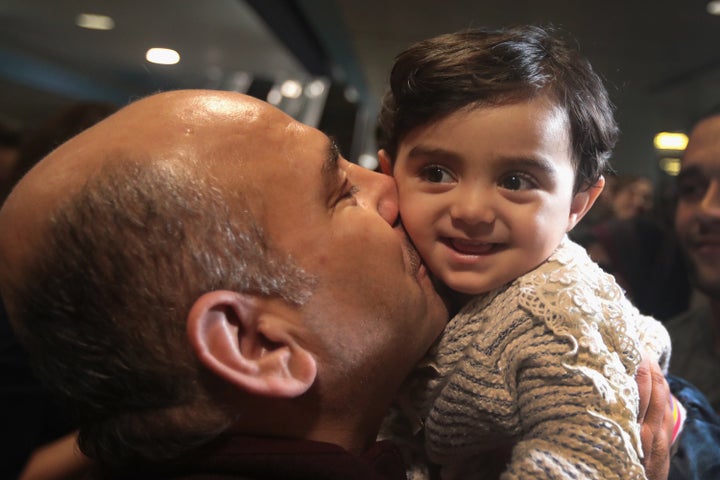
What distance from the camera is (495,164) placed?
105 cm

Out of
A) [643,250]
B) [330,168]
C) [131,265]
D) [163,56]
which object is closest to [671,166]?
[643,250]

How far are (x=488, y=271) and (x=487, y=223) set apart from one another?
81mm

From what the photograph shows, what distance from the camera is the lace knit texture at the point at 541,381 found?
3.14ft

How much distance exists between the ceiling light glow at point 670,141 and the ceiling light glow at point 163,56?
141 cm

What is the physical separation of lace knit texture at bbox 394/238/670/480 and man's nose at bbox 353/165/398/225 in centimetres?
21

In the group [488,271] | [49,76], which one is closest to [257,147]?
[488,271]

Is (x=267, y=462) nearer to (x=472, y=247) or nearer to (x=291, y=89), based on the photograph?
(x=472, y=247)

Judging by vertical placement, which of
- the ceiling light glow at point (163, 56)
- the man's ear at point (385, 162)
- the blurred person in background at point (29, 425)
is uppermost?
the ceiling light glow at point (163, 56)

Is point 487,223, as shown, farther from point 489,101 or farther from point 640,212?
point 640,212

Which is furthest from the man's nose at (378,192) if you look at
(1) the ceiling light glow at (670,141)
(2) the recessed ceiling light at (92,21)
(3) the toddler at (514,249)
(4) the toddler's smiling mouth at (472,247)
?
(2) the recessed ceiling light at (92,21)

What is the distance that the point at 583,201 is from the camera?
3.91ft

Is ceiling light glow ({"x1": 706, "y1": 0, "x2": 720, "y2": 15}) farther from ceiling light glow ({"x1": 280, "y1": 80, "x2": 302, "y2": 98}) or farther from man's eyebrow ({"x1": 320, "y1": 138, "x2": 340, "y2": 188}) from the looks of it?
ceiling light glow ({"x1": 280, "y1": 80, "x2": 302, "y2": 98})

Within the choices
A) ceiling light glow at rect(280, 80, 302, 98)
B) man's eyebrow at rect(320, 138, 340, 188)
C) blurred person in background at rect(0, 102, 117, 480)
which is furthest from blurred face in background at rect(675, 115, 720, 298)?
blurred person in background at rect(0, 102, 117, 480)

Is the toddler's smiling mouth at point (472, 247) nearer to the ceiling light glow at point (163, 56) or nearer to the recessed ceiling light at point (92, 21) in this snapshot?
the ceiling light glow at point (163, 56)
